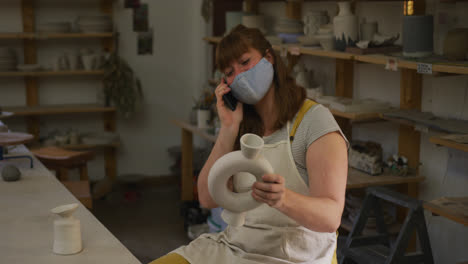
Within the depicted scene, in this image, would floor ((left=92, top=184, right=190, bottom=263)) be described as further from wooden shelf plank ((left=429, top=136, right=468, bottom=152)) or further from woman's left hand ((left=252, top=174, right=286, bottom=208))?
woman's left hand ((left=252, top=174, right=286, bottom=208))

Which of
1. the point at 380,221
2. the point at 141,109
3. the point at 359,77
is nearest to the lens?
the point at 380,221

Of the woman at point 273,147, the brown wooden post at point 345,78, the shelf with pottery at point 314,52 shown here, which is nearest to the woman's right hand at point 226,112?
the woman at point 273,147

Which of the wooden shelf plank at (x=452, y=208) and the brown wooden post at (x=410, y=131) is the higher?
the brown wooden post at (x=410, y=131)

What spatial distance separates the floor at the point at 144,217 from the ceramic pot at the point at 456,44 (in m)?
2.31

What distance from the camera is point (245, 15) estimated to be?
192 inches

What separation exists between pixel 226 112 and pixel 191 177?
329cm

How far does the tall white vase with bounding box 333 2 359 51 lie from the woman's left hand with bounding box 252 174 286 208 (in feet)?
6.88

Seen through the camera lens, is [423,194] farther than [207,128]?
No

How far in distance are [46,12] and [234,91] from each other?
12.9ft

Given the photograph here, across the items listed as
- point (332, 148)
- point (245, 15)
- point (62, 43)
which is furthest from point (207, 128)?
point (332, 148)

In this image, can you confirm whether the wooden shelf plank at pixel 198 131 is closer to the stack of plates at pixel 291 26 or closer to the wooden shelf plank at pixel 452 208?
the stack of plates at pixel 291 26

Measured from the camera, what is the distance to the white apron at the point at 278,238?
1.94 metres

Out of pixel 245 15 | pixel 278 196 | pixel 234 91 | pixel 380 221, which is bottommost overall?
pixel 380 221

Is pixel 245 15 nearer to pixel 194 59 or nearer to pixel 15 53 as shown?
pixel 194 59
